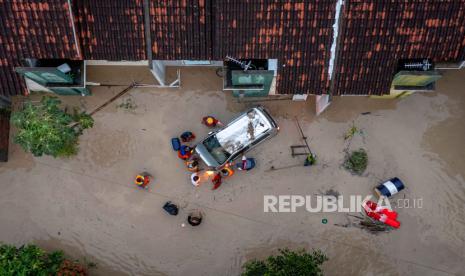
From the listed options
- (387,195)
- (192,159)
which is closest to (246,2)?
(192,159)

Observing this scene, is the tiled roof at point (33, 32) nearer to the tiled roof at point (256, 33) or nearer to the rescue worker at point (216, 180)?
the tiled roof at point (256, 33)

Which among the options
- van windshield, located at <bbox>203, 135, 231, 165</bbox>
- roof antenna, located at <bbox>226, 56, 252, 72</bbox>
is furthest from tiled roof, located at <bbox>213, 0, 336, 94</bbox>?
van windshield, located at <bbox>203, 135, 231, 165</bbox>

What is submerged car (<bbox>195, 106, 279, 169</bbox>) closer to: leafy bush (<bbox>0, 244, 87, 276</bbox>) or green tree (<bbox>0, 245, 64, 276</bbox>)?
leafy bush (<bbox>0, 244, 87, 276</bbox>)

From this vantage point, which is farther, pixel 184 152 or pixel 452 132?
pixel 452 132

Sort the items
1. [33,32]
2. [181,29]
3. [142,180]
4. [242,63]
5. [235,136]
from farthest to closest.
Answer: [142,180] → [235,136] → [242,63] → [181,29] → [33,32]

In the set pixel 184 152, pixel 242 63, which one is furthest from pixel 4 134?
pixel 242 63

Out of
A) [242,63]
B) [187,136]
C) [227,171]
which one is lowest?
[227,171]

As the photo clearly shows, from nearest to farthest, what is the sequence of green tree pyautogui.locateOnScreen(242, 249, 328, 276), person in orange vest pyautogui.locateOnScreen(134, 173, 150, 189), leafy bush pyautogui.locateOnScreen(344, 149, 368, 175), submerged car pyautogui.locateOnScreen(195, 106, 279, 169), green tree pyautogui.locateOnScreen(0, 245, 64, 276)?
green tree pyautogui.locateOnScreen(0, 245, 64, 276) → green tree pyautogui.locateOnScreen(242, 249, 328, 276) → submerged car pyautogui.locateOnScreen(195, 106, 279, 169) → person in orange vest pyautogui.locateOnScreen(134, 173, 150, 189) → leafy bush pyautogui.locateOnScreen(344, 149, 368, 175)

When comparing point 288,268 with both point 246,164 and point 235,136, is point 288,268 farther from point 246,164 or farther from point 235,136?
point 235,136
